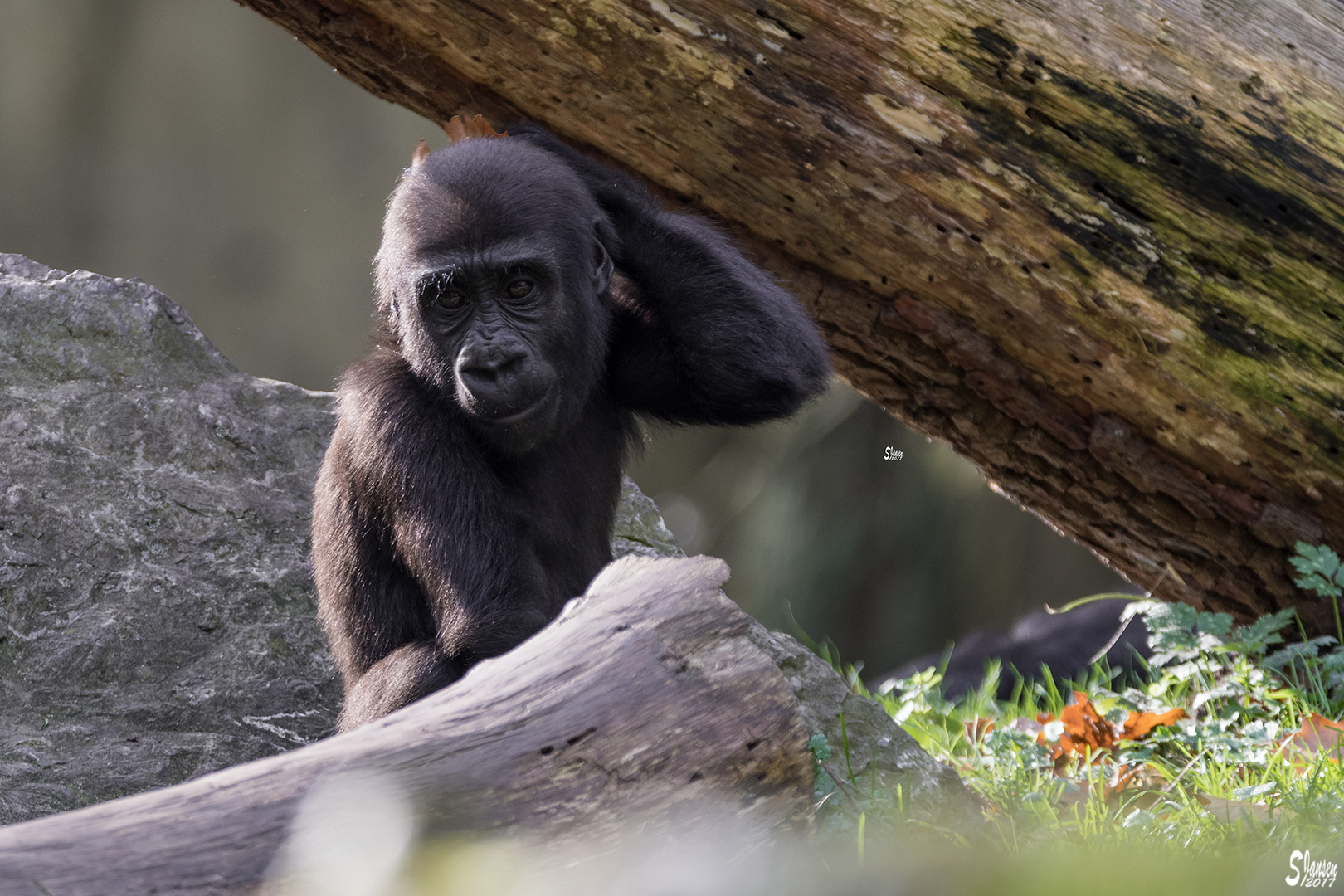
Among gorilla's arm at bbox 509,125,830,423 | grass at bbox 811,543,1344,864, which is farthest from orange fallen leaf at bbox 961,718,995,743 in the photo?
gorilla's arm at bbox 509,125,830,423

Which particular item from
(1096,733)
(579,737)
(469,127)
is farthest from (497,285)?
(1096,733)

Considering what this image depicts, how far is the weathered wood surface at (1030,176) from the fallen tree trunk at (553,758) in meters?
1.74

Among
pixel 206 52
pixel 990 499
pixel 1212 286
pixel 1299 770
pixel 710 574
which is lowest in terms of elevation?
pixel 990 499

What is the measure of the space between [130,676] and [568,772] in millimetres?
2287

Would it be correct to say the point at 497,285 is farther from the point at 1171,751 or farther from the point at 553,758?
the point at 1171,751

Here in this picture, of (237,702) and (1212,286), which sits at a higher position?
(1212,286)

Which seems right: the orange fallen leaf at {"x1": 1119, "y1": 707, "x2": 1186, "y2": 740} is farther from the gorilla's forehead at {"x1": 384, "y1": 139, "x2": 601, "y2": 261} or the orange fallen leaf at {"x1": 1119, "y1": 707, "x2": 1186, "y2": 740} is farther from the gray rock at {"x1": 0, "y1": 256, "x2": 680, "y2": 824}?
the gorilla's forehead at {"x1": 384, "y1": 139, "x2": 601, "y2": 261}

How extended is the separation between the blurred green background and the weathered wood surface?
5874 mm

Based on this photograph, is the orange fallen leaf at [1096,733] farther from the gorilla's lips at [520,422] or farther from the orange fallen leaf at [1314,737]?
the gorilla's lips at [520,422]

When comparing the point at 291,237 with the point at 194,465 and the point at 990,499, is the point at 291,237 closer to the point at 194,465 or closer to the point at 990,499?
the point at 990,499

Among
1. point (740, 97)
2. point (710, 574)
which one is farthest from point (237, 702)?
point (740, 97)

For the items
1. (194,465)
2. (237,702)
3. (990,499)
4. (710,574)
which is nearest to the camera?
(710,574)

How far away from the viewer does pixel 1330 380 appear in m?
3.68

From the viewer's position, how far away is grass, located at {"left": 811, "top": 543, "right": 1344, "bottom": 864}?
2.93m
